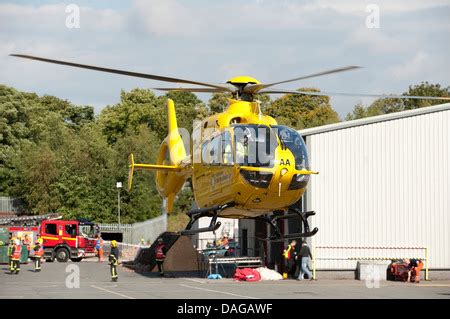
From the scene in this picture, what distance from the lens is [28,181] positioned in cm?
7619

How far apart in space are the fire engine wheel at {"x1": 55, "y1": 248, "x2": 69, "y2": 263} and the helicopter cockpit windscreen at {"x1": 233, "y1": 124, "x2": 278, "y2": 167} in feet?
96.8

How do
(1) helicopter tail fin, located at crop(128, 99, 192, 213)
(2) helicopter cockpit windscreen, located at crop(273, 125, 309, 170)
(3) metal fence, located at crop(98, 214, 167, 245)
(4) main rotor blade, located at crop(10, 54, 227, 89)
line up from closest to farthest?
(4) main rotor blade, located at crop(10, 54, 227, 89) → (2) helicopter cockpit windscreen, located at crop(273, 125, 309, 170) → (1) helicopter tail fin, located at crop(128, 99, 192, 213) → (3) metal fence, located at crop(98, 214, 167, 245)

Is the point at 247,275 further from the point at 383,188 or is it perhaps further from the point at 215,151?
the point at 215,151

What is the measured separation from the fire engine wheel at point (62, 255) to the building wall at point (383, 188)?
69.2 feet

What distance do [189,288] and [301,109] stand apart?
200ft

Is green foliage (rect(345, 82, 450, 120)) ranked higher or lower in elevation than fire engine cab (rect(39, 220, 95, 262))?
higher

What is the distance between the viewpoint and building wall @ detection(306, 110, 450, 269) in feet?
124

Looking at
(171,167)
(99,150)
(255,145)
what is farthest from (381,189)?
(99,150)

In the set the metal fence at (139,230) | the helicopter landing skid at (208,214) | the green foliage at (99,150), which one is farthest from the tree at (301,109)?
the helicopter landing skid at (208,214)

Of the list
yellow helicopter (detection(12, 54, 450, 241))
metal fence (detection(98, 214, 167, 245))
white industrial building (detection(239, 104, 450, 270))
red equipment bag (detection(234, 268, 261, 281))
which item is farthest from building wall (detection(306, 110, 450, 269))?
metal fence (detection(98, 214, 167, 245))

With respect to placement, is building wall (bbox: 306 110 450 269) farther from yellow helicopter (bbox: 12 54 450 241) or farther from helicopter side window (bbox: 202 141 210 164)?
helicopter side window (bbox: 202 141 210 164)
